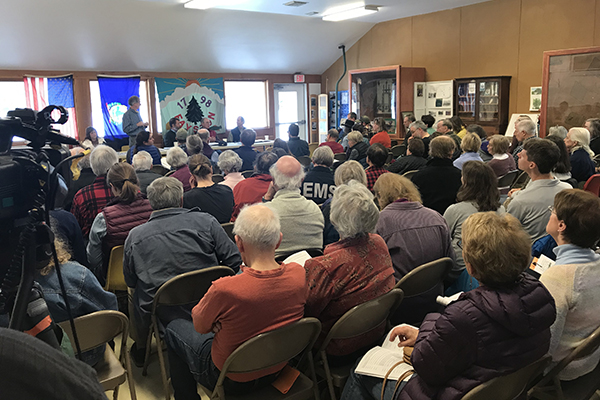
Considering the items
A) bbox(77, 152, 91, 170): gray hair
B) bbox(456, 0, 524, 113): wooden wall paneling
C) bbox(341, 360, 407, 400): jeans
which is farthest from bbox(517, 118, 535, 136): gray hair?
bbox(77, 152, 91, 170): gray hair

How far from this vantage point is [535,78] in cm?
930

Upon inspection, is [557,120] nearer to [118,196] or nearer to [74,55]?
[118,196]

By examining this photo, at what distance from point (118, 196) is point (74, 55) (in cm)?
745

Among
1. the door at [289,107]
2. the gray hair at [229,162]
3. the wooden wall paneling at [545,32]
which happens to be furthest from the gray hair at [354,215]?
the door at [289,107]

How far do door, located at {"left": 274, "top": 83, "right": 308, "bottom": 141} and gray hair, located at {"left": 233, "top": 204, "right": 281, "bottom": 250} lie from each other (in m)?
11.8

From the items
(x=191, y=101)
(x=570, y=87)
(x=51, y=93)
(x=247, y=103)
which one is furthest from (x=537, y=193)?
(x=247, y=103)

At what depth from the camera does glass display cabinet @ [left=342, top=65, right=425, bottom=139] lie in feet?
35.9

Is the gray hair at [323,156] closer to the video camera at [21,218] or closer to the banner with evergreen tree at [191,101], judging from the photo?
the video camera at [21,218]

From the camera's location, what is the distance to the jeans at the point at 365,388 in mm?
1804

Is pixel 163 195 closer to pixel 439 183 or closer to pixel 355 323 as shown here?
pixel 355 323

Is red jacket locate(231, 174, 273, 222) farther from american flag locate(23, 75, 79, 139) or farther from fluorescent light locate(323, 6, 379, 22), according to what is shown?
fluorescent light locate(323, 6, 379, 22)

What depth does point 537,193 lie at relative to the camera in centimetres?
320

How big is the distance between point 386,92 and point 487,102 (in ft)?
8.41

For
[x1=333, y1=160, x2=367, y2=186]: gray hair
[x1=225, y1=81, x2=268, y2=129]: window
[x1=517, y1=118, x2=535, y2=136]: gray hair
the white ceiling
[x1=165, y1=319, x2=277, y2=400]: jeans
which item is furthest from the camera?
[x1=225, y1=81, x2=268, y2=129]: window
